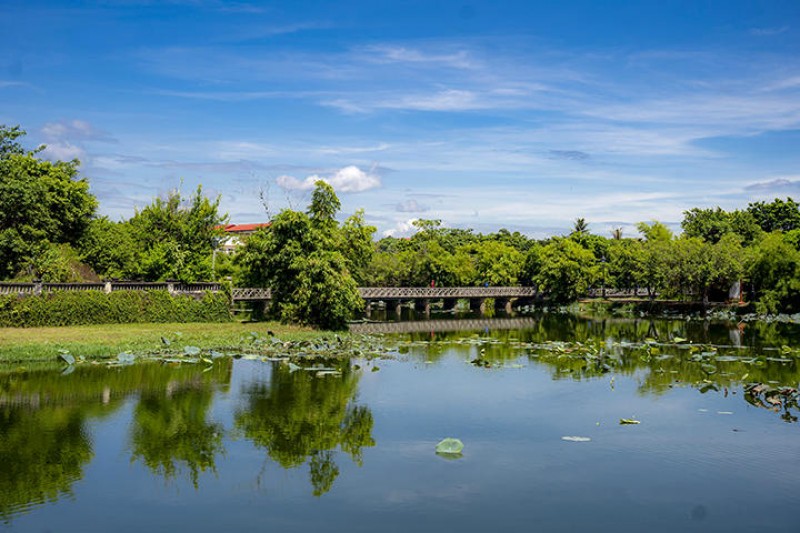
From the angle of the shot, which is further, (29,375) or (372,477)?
(29,375)

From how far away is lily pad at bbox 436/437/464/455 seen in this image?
61.1ft

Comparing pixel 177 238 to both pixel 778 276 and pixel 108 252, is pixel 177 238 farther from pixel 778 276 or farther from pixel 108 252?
pixel 778 276

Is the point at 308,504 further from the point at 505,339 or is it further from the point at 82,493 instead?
the point at 505,339

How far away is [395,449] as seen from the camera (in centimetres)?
1911

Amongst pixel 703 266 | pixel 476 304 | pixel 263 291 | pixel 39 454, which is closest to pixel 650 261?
pixel 703 266

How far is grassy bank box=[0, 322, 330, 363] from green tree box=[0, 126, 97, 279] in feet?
37.5

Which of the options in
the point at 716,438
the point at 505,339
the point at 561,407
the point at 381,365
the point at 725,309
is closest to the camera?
the point at 716,438

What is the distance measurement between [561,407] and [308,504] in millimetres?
12207

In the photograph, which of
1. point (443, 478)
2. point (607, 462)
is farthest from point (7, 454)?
point (607, 462)

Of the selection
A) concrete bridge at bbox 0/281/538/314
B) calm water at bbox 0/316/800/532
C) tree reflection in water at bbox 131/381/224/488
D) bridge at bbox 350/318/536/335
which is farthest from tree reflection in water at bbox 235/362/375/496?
bridge at bbox 350/318/536/335

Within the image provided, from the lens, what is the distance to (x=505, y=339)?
48.7 m

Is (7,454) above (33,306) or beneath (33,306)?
beneath

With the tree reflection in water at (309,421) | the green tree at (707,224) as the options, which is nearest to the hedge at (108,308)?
the tree reflection in water at (309,421)

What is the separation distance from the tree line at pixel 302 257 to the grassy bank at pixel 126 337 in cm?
345
